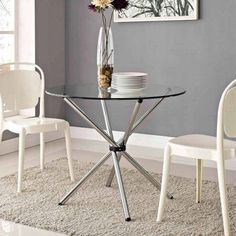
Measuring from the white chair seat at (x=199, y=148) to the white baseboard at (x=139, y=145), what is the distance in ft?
5.02

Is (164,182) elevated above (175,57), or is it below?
below

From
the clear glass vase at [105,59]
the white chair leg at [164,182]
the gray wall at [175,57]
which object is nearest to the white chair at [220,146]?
the white chair leg at [164,182]

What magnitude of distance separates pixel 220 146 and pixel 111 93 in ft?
2.75

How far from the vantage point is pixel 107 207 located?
346cm

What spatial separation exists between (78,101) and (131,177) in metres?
1.75

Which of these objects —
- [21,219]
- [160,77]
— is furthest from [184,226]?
[160,77]

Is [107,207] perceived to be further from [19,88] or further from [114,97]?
[19,88]

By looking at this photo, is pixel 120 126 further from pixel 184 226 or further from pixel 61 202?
pixel 184 226

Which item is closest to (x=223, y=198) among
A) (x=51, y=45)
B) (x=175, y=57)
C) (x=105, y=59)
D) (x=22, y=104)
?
(x=105, y=59)

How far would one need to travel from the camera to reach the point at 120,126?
5.54 m

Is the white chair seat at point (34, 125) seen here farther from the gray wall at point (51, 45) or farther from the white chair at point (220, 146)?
the gray wall at point (51, 45)

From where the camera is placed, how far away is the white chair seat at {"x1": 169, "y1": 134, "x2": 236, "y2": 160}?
9.91 feet

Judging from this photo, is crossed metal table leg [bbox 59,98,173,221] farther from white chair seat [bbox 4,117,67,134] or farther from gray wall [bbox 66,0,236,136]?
gray wall [bbox 66,0,236,136]

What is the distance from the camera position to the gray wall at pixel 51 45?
5.41m
